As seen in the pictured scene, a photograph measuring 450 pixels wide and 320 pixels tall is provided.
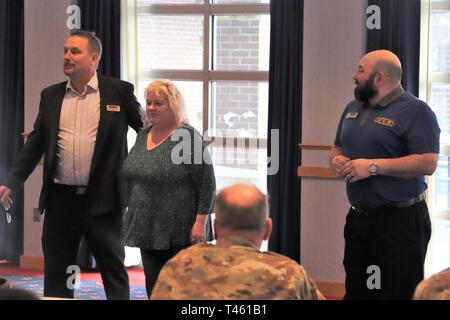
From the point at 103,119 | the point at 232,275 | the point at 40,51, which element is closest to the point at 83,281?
the point at 40,51

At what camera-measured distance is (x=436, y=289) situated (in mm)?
2254

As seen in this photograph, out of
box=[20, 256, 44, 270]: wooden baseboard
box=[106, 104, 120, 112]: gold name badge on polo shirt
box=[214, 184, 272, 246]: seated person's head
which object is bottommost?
box=[20, 256, 44, 270]: wooden baseboard

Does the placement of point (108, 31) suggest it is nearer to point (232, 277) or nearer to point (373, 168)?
point (373, 168)

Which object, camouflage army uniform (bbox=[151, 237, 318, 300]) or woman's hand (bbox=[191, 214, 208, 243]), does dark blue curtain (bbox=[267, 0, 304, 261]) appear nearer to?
woman's hand (bbox=[191, 214, 208, 243])

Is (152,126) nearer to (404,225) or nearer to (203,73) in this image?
(404,225)

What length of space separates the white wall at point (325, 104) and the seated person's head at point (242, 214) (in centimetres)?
353

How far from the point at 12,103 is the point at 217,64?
182 centimetres

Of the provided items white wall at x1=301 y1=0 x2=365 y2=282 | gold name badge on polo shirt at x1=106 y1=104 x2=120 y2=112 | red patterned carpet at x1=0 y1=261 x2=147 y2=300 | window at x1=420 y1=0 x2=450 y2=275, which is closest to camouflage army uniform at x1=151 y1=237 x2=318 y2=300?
gold name badge on polo shirt at x1=106 y1=104 x2=120 y2=112

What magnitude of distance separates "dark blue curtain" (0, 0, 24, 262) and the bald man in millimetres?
3638

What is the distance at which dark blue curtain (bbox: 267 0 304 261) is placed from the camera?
20.4 feet

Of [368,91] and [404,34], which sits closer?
[368,91]
